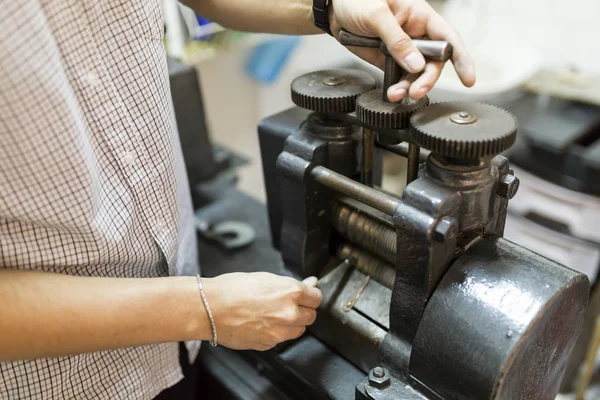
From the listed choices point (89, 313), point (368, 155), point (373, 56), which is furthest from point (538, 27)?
point (89, 313)

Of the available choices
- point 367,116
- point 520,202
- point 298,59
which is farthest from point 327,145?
point 298,59

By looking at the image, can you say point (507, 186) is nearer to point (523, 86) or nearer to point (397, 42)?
point (397, 42)

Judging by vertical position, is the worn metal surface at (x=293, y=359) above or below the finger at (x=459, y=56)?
below

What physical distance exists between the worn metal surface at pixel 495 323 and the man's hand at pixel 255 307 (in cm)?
19

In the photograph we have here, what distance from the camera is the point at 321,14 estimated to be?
2.82ft

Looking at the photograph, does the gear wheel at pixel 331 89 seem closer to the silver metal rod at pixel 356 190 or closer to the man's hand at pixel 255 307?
the silver metal rod at pixel 356 190

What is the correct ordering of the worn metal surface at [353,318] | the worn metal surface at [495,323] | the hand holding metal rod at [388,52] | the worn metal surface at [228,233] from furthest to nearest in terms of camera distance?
the worn metal surface at [228,233]
the worn metal surface at [353,318]
the hand holding metal rod at [388,52]
the worn metal surface at [495,323]

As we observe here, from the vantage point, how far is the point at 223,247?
112 cm

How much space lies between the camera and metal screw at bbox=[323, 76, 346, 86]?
800 millimetres

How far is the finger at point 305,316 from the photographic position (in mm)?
762

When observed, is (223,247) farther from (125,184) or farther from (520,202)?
(520,202)

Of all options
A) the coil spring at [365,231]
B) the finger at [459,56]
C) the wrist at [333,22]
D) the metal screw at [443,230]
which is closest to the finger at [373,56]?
the wrist at [333,22]

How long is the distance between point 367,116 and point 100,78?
1.17 ft

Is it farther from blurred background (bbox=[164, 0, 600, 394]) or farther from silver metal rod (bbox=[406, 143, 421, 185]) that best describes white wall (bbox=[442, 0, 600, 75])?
silver metal rod (bbox=[406, 143, 421, 185])
